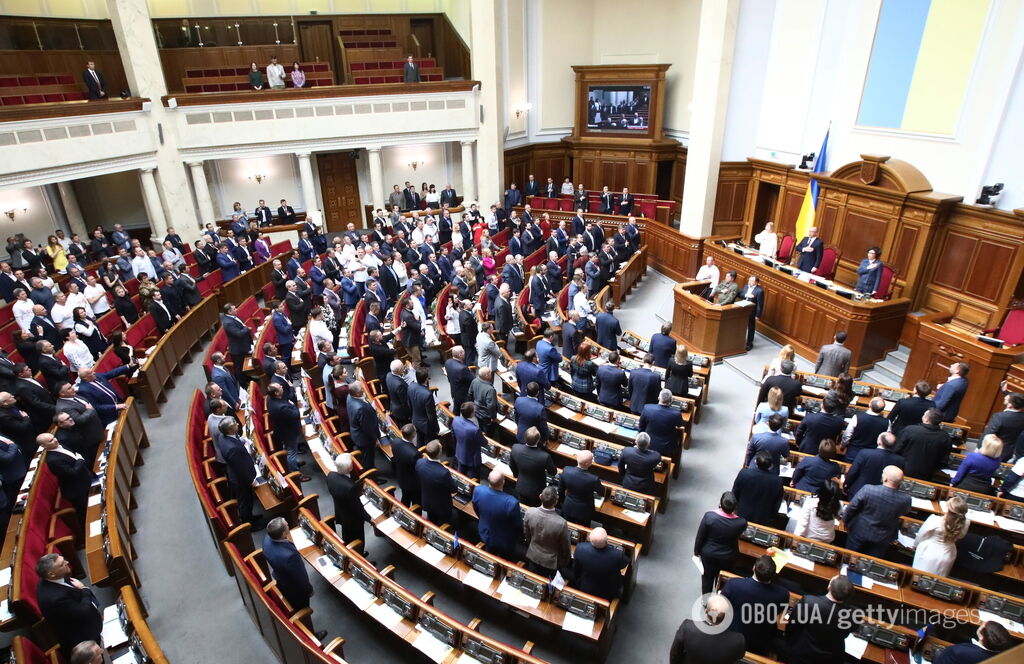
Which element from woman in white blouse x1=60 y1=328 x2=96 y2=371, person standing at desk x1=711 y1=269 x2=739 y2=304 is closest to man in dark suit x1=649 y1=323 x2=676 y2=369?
person standing at desk x1=711 y1=269 x2=739 y2=304

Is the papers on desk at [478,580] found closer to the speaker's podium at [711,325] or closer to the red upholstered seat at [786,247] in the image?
the speaker's podium at [711,325]

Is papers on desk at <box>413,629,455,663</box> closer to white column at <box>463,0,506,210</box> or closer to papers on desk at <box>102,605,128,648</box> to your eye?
papers on desk at <box>102,605,128,648</box>

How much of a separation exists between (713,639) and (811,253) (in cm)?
896

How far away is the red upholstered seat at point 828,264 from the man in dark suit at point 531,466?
806 cm

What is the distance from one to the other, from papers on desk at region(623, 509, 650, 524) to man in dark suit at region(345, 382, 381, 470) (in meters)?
2.64

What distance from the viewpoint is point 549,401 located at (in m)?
6.89

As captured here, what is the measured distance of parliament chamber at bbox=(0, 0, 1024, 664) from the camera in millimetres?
4316

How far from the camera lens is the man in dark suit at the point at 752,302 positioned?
31.4 ft

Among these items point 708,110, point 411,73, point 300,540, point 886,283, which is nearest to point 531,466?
point 300,540

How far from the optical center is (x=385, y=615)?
4.09m

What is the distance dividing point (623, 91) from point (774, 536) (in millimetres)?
14696

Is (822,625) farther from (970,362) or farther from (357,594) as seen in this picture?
(970,362)

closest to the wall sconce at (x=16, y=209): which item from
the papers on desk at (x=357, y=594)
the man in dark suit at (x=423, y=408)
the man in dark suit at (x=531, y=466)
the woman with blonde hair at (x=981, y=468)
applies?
the man in dark suit at (x=423, y=408)

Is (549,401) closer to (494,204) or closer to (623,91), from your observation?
(494,204)
